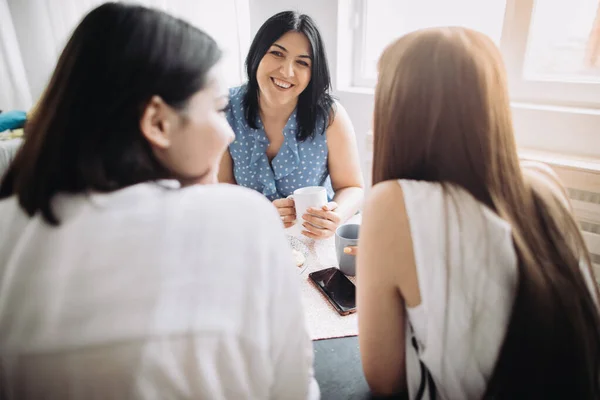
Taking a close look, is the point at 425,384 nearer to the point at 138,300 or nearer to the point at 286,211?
the point at 138,300

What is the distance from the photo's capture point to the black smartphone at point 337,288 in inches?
30.0

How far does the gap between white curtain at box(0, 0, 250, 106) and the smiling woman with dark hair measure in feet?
2.47

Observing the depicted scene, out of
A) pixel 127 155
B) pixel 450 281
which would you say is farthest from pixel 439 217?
pixel 127 155

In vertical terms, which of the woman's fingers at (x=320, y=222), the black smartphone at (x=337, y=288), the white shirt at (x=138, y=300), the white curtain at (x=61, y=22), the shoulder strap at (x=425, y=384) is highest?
the white curtain at (x=61, y=22)

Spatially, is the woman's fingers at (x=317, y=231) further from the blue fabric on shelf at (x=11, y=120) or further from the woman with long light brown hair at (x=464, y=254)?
the blue fabric on shelf at (x=11, y=120)

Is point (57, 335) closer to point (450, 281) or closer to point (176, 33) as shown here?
point (176, 33)

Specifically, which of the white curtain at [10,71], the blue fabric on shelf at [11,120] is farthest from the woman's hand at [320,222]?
the white curtain at [10,71]

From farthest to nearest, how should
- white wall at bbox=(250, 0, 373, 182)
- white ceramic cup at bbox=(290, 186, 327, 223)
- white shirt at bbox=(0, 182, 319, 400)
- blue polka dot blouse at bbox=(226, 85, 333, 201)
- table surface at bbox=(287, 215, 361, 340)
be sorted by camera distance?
white wall at bbox=(250, 0, 373, 182) < blue polka dot blouse at bbox=(226, 85, 333, 201) < white ceramic cup at bbox=(290, 186, 327, 223) < table surface at bbox=(287, 215, 361, 340) < white shirt at bbox=(0, 182, 319, 400)

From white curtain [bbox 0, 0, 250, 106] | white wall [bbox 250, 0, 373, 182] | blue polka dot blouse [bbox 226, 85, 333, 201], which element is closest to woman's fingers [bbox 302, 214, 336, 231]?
blue polka dot blouse [bbox 226, 85, 333, 201]

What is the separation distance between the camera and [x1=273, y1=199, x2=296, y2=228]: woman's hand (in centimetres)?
116

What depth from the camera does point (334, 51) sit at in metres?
2.10

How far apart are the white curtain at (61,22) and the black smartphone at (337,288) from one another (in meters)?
1.65

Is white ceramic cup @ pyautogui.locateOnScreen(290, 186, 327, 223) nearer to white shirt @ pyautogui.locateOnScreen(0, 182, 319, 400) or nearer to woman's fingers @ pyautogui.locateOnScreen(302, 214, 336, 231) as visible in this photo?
woman's fingers @ pyautogui.locateOnScreen(302, 214, 336, 231)

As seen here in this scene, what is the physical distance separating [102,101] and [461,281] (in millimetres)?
577
